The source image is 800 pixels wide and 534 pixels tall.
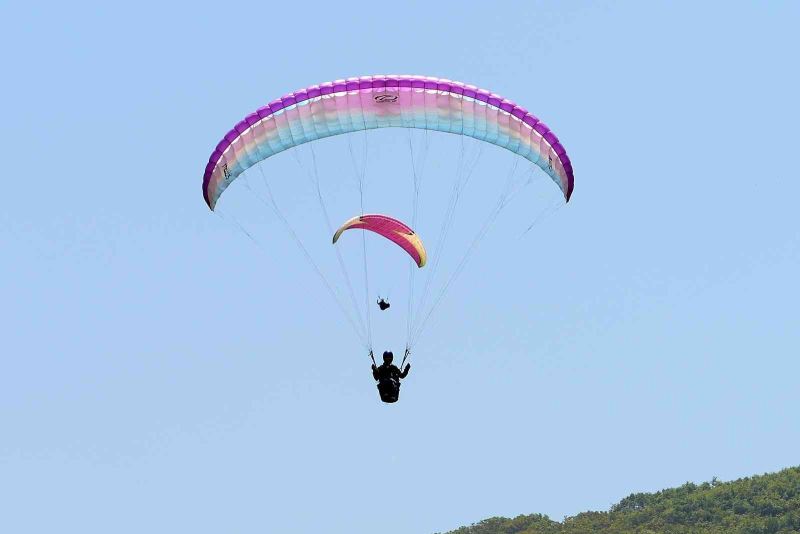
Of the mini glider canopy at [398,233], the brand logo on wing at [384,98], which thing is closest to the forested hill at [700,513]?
the mini glider canopy at [398,233]

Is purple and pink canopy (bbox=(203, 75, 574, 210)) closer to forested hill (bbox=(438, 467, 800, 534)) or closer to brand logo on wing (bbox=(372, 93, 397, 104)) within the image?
brand logo on wing (bbox=(372, 93, 397, 104))

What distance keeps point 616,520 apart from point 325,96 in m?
84.7

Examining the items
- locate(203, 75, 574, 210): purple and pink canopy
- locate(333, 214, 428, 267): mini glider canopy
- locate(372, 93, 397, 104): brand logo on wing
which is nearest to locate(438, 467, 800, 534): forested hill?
locate(333, 214, 428, 267): mini glider canopy

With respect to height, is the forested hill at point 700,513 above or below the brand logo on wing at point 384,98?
above

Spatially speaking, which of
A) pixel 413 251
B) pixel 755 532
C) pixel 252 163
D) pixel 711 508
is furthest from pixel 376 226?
pixel 711 508

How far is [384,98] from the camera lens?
44.4 metres

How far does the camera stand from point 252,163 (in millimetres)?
45094

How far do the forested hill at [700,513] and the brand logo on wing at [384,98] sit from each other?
74331mm

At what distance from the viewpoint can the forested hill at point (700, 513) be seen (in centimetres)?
11531

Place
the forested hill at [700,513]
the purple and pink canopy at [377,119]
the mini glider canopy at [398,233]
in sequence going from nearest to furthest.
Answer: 1. the purple and pink canopy at [377,119]
2. the mini glider canopy at [398,233]
3. the forested hill at [700,513]

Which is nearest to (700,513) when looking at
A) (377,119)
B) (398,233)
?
(398,233)

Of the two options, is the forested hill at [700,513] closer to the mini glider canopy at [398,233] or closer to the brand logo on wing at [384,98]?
the mini glider canopy at [398,233]

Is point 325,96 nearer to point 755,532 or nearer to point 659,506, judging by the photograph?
point 755,532

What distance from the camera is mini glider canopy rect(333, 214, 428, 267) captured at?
154 feet
